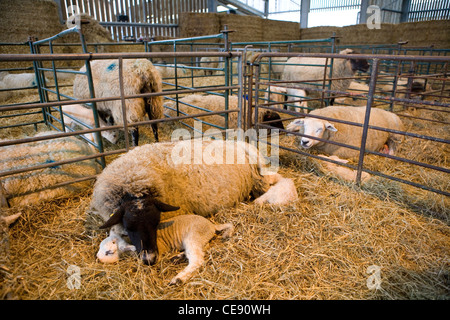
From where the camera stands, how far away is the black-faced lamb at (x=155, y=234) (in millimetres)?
2135

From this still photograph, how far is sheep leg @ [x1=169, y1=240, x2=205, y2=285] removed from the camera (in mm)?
2006

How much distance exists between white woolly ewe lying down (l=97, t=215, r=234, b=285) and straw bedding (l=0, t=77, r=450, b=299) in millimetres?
69

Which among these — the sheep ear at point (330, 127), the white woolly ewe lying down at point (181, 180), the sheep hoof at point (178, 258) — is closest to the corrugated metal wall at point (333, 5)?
the sheep ear at point (330, 127)

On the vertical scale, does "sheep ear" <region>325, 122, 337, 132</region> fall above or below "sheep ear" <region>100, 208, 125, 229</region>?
above

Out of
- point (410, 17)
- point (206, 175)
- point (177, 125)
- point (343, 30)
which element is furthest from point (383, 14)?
point (206, 175)

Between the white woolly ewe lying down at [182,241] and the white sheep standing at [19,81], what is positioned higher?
the white sheep standing at [19,81]

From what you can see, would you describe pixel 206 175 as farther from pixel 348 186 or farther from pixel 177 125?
pixel 177 125

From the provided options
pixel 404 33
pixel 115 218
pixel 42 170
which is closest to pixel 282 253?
pixel 115 218

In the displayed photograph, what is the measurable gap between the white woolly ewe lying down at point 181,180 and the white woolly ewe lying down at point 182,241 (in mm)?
111

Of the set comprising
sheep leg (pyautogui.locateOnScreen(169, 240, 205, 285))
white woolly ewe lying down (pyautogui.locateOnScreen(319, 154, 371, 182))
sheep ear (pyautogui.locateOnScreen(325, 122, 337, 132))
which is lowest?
sheep leg (pyautogui.locateOnScreen(169, 240, 205, 285))

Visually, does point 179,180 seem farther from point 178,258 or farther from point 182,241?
point 178,258

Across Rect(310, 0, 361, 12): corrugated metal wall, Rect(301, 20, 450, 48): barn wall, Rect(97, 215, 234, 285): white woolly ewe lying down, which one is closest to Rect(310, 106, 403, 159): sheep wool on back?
Rect(97, 215, 234, 285): white woolly ewe lying down

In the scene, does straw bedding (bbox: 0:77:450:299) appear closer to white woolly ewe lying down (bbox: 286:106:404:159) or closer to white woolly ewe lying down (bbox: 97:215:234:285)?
white woolly ewe lying down (bbox: 97:215:234:285)

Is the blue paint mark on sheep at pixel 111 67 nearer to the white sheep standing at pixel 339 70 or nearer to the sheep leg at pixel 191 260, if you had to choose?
the sheep leg at pixel 191 260
